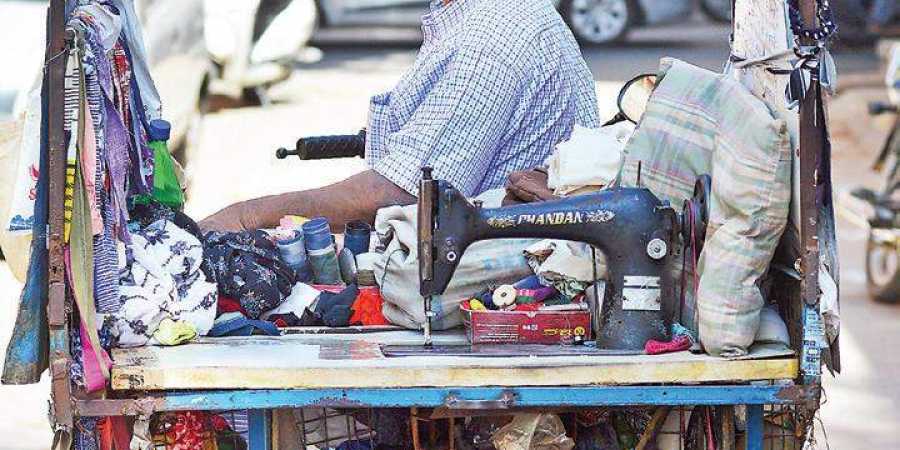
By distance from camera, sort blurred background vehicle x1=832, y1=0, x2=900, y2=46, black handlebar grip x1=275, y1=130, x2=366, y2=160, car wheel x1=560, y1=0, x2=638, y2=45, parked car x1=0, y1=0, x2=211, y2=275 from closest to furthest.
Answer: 1. black handlebar grip x1=275, y1=130, x2=366, y2=160
2. parked car x1=0, y1=0, x2=211, y2=275
3. car wheel x1=560, y1=0, x2=638, y2=45
4. blurred background vehicle x1=832, y1=0, x2=900, y2=46

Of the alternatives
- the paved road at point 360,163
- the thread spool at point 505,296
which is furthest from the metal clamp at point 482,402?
the paved road at point 360,163

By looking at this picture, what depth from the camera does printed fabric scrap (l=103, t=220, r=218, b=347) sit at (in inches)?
149

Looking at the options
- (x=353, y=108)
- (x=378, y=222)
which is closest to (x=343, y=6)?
(x=353, y=108)

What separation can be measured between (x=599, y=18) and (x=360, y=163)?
820 centimetres

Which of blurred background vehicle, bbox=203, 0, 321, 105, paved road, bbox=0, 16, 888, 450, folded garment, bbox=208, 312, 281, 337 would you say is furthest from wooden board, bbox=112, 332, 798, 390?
blurred background vehicle, bbox=203, 0, 321, 105

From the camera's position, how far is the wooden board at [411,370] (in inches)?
140

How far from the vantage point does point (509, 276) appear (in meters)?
4.07

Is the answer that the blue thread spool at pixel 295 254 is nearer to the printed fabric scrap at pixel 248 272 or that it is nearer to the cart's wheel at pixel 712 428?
the printed fabric scrap at pixel 248 272

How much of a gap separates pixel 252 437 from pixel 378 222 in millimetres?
833

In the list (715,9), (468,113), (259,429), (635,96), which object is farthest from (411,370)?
(715,9)

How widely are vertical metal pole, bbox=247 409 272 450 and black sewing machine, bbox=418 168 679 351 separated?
46 centimetres

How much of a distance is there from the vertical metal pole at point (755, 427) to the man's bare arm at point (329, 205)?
1305 mm

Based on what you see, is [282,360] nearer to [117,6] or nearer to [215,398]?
[215,398]

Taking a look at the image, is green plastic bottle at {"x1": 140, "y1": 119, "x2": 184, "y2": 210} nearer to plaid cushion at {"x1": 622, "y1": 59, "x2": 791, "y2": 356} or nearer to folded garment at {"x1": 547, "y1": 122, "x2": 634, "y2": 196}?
folded garment at {"x1": 547, "y1": 122, "x2": 634, "y2": 196}
